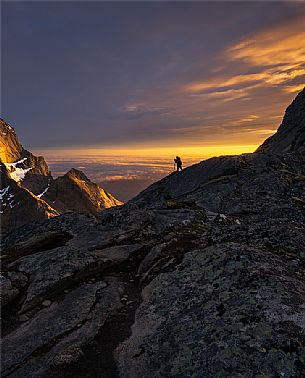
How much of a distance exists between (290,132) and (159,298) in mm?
87758

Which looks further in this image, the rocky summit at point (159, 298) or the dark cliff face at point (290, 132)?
the dark cliff face at point (290, 132)

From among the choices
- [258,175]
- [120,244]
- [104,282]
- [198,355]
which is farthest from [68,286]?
[258,175]

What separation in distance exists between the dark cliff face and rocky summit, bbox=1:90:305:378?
5217 cm

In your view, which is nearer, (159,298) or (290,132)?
(159,298)

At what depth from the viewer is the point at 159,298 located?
54.0ft

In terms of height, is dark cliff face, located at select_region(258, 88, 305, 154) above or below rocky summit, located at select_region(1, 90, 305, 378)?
above

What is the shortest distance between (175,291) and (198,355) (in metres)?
5.00

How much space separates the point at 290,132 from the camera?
90.9 metres

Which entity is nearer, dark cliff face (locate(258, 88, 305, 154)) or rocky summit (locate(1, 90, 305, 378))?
rocky summit (locate(1, 90, 305, 378))

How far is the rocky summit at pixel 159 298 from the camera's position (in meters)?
11.7

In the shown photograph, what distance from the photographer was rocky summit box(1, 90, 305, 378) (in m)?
11.7

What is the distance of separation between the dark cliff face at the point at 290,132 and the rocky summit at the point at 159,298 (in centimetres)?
5217

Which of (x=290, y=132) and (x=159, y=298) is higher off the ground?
(x=290, y=132)

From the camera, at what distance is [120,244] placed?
77.8ft
